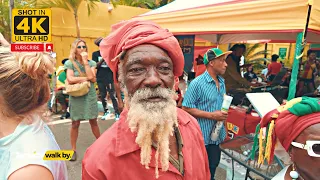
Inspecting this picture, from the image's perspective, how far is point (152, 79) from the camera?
128 cm

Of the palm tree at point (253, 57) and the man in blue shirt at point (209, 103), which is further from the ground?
the palm tree at point (253, 57)

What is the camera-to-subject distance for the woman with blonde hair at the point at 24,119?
3.69 ft

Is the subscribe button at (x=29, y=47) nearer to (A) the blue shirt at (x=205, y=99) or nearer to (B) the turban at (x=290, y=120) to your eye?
(B) the turban at (x=290, y=120)

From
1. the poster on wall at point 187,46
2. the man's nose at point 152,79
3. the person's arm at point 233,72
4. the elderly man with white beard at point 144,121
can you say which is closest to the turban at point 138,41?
the elderly man with white beard at point 144,121

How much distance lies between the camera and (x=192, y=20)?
4273 millimetres

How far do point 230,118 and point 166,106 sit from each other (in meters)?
3.18

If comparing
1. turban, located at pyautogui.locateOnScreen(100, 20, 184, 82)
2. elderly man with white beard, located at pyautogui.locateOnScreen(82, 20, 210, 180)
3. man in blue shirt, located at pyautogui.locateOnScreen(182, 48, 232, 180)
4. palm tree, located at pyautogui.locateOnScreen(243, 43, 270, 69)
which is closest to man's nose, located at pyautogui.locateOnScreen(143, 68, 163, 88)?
elderly man with white beard, located at pyautogui.locateOnScreen(82, 20, 210, 180)

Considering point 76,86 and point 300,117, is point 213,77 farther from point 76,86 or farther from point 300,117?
point 76,86

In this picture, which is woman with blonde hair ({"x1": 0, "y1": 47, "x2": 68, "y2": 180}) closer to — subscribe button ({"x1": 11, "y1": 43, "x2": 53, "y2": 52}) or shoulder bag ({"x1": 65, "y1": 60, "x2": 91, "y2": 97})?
subscribe button ({"x1": 11, "y1": 43, "x2": 53, "y2": 52})

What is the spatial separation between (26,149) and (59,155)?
0.20 metres

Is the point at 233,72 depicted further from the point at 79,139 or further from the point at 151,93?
the point at 151,93

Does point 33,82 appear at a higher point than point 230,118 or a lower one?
higher

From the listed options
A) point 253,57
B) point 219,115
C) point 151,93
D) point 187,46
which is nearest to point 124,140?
point 151,93

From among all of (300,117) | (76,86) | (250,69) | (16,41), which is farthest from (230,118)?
(250,69)
